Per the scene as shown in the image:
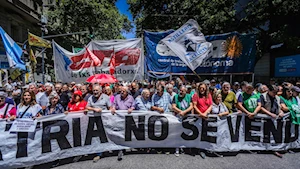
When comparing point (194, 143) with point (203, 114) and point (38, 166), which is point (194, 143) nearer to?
point (203, 114)

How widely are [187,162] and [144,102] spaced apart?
5.60 feet

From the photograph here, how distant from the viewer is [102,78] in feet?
20.3

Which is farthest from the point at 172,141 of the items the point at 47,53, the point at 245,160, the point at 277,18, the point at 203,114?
the point at 47,53

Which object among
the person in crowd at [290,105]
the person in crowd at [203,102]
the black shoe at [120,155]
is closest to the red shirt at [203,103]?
the person in crowd at [203,102]

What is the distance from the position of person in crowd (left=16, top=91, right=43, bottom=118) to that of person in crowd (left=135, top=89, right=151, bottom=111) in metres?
2.15

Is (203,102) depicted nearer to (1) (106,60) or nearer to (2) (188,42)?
(2) (188,42)

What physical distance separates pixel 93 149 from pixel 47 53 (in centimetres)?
2204

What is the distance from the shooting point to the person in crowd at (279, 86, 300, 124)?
176 inches

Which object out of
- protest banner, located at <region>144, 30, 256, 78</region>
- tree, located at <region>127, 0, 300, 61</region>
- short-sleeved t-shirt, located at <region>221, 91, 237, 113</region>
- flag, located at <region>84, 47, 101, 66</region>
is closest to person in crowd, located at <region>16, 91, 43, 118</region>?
flag, located at <region>84, 47, 101, 66</region>

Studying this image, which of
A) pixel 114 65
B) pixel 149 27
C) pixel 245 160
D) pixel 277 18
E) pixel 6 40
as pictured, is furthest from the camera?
pixel 149 27

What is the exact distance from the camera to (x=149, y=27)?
662 inches

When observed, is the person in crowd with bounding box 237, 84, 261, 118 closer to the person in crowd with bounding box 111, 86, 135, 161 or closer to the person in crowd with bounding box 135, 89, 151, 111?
the person in crowd with bounding box 135, 89, 151, 111

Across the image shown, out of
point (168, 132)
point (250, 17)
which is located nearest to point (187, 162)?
point (168, 132)

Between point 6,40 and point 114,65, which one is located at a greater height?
point 6,40
